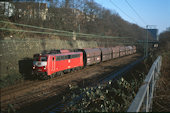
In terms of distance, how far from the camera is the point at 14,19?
24266mm

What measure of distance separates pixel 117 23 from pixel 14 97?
65171 millimetres

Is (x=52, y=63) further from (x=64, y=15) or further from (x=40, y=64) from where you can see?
(x=64, y=15)

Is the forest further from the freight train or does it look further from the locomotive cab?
the locomotive cab

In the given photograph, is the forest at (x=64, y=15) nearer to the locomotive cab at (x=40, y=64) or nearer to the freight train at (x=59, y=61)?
the freight train at (x=59, y=61)

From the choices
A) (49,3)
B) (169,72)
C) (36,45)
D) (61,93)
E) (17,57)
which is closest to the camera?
(169,72)

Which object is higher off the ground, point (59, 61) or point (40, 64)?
point (59, 61)

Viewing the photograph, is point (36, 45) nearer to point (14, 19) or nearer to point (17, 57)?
point (17, 57)

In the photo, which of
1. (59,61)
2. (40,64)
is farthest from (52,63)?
(59,61)

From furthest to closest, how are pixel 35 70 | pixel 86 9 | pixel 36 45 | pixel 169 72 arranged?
pixel 86 9 → pixel 36 45 → pixel 35 70 → pixel 169 72

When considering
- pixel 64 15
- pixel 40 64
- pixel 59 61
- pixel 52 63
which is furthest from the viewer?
pixel 64 15

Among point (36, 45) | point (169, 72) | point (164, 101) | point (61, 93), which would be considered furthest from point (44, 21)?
point (164, 101)

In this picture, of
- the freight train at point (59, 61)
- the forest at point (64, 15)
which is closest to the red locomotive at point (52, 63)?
the freight train at point (59, 61)

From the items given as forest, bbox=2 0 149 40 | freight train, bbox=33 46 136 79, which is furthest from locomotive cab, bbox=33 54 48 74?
forest, bbox=2 0 149 40

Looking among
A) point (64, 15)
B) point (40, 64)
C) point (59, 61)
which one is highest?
point (64, 15)
